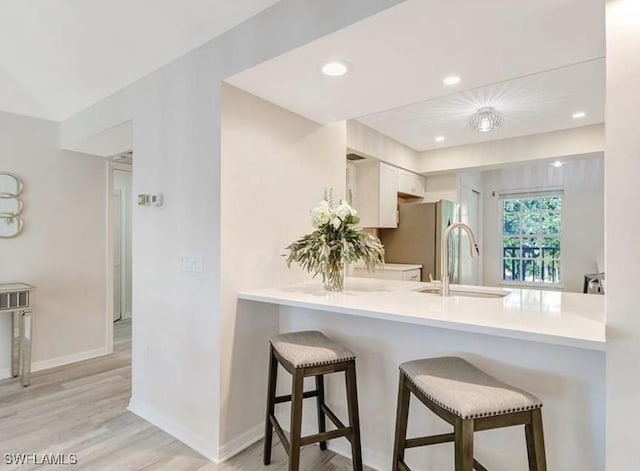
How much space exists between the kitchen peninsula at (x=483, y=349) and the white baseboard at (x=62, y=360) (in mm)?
2609

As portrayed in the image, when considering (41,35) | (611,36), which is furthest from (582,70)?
(41,35)

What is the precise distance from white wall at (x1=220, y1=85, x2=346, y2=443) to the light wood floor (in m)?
0.31

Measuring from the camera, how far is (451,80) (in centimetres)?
199

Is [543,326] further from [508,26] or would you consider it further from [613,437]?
[508,26]

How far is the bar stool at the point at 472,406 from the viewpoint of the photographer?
1.20 meters

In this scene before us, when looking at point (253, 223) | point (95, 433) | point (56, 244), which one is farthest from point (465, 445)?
point (56, 244)

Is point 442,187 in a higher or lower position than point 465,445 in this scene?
higher

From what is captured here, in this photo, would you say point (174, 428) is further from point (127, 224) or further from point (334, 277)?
point (127, 224)

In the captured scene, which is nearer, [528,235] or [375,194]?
[375,194]

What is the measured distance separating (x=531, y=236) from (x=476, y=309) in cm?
482

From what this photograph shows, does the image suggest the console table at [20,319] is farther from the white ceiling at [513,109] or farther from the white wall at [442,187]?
the white wall at [442,187]

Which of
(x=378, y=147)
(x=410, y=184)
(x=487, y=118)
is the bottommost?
(x=410, y=184)

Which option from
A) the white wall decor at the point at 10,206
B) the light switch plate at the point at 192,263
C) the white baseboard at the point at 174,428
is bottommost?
the white baseboard at the point at 174,428

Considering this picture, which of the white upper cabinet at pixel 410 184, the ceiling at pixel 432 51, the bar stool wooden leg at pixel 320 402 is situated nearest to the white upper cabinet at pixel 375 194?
the white upper cabinet at pixel 410 184
